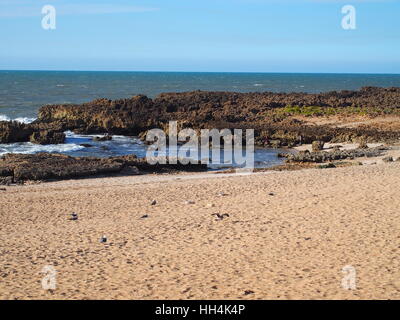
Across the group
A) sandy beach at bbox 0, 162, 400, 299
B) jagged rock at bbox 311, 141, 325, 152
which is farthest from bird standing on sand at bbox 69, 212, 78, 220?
jagged rock at bbox 311, 141, 325, 152

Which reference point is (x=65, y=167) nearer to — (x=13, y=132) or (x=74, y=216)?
(x=74, y=216)

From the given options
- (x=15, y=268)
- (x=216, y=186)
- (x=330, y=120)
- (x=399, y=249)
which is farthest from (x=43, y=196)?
(x=330, y=120)

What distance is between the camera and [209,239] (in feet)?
40.3

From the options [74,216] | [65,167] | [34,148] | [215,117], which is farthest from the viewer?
[215,117]

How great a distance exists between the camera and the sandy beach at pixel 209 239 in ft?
30.6

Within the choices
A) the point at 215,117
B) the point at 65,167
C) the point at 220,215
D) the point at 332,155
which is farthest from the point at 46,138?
the point at 220,215

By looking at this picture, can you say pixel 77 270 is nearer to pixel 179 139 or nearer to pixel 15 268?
pixel 15 268

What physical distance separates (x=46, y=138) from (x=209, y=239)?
23.3 m

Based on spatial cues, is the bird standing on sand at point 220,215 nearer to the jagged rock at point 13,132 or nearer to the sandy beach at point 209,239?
the sandy beach at point 209,239

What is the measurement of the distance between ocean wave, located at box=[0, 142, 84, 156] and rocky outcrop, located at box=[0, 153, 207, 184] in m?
5.89

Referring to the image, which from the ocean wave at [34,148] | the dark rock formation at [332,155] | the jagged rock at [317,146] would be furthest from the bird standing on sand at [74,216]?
the jagged rock at [317,146]

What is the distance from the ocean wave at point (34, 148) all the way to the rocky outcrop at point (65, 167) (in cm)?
589

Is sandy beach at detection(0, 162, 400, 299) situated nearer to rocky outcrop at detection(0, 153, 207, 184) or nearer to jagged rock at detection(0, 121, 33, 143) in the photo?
rocky outcrop at detection(0, 153, 207, 184)

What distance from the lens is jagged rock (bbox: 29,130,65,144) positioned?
33103 millimetres
